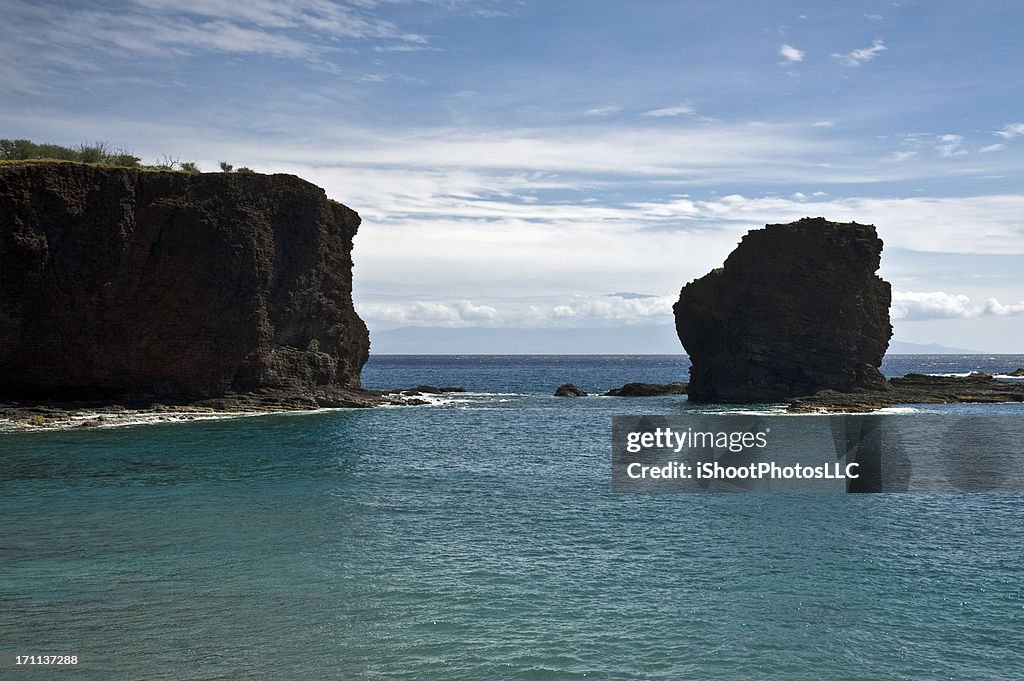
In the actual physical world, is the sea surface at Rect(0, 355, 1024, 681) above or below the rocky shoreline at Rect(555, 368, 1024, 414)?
below

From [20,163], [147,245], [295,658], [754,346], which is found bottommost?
[295,658]

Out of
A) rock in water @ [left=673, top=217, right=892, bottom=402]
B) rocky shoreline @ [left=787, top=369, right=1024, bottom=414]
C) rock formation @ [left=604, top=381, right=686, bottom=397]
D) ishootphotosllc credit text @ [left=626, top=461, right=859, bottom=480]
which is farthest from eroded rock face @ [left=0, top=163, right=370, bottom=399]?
rocky shoreline @ [left=787, top=369, right=1024, bottom=414]

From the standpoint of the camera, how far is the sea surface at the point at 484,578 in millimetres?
14023

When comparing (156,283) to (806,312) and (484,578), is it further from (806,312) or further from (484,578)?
(806,312)

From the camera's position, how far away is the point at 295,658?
13.9 metres

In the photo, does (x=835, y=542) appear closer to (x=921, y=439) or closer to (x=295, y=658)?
(x=295, y=658)

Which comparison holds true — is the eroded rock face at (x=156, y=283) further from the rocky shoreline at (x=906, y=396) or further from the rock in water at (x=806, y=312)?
the rocky shoreline at (x=906, y=396)

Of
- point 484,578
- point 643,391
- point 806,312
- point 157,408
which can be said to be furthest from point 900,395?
point 484,578

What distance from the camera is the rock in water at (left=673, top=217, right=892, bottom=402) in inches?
3088

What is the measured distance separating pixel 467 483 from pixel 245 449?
14067 mm

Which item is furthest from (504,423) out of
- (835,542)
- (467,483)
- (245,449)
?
(835,542)

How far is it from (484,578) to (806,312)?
221 ft

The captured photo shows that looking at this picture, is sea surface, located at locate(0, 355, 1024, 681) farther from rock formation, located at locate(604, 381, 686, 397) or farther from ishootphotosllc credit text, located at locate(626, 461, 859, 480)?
rock formation, located at locate(604, 381, 686, 397)

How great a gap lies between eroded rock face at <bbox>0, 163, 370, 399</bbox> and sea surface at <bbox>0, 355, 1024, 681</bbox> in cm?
2582
